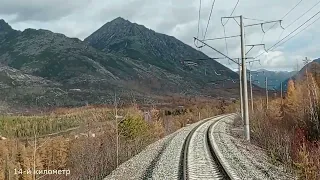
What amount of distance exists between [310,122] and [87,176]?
817 inches

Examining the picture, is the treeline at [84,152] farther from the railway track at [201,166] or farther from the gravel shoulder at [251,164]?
the gravel shoulder at [251,164]

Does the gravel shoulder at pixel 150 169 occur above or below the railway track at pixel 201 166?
below

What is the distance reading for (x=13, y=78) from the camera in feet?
635

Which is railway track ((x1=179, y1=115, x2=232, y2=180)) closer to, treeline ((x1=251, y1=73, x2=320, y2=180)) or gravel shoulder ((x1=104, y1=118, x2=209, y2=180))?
gravel shoulder ((x1=104, y1=118, x2=209, y2=180))

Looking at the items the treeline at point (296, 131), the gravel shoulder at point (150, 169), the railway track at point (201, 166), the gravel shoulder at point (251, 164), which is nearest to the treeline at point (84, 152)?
the gravel shoulder at point (150, 169)

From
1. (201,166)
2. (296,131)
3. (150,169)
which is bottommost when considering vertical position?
(150,169)

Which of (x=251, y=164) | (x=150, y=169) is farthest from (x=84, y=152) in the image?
(x=251, y=164)

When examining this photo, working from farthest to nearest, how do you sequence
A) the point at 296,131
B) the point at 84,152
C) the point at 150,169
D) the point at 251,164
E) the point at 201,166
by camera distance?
the point at 296,131 < the point at 84,152 < the point at 150,169 < the point at 251,164 < the point at 201,166

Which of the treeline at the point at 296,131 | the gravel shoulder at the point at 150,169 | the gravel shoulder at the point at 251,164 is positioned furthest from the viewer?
the gravel shoulder at the point at 150,169

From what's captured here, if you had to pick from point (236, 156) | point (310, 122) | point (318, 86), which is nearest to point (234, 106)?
point (318, 86)

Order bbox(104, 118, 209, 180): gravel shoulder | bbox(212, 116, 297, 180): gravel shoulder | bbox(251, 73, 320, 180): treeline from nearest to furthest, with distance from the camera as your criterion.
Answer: bbox(251, 73, 320, 180): treeline → bbox(212, 116, 297, 180): gravel shoulder → bbox(104, 118, 209, 180): gravel shoulder

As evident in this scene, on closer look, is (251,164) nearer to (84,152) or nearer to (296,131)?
(296,131)

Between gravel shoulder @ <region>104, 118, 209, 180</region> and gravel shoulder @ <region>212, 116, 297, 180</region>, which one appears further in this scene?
gravel shoulder @ <region>104, 118, 209, 180</region>

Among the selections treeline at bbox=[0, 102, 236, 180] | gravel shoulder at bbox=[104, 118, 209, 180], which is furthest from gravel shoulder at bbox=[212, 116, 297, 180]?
treeline at bbox=[0, 102, 236, 180]
